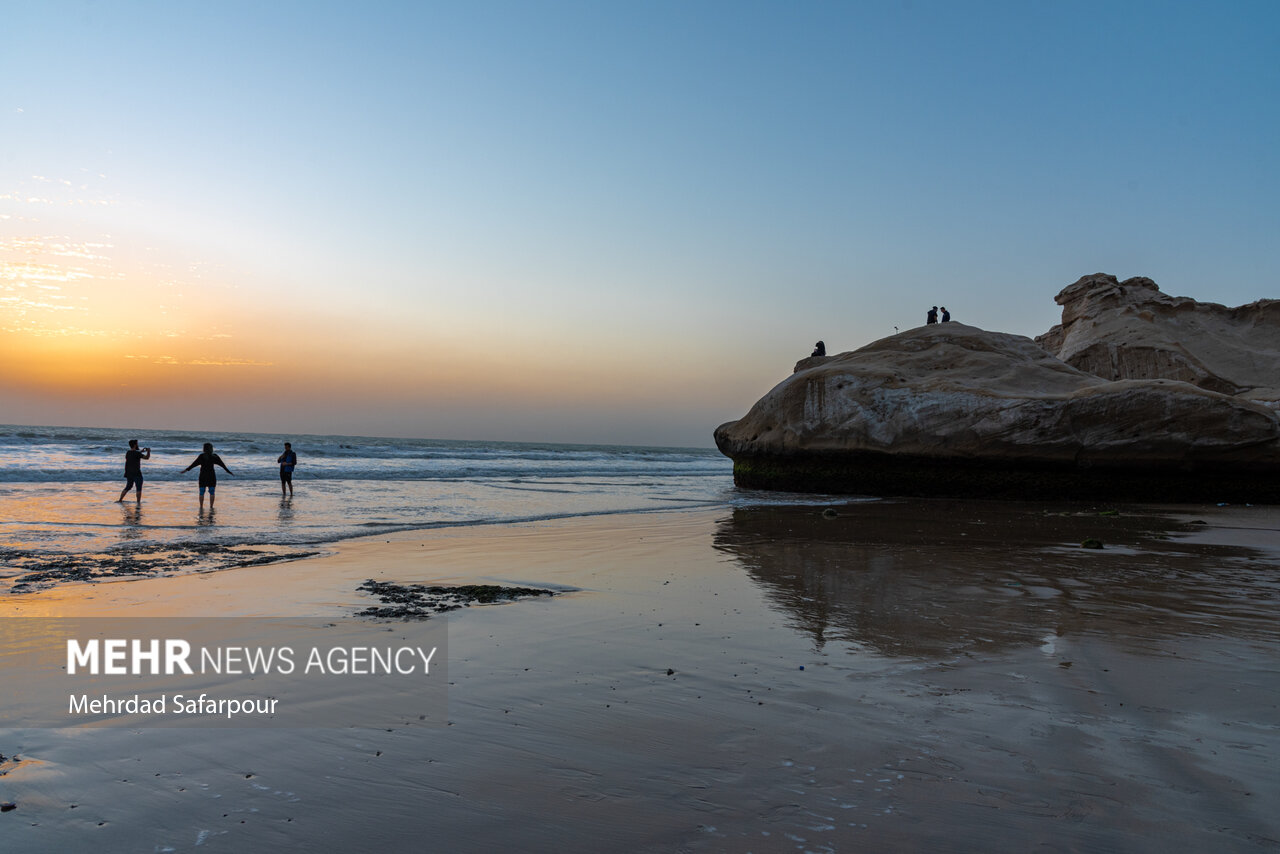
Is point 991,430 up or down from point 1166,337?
down

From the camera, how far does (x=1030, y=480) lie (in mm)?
18312

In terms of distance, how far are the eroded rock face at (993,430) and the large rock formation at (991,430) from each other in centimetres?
3

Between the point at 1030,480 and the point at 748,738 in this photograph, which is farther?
the point at 1030,480

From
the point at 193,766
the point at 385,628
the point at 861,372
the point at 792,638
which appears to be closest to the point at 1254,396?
the point at 861,372

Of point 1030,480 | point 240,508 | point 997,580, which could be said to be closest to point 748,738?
point 997,580

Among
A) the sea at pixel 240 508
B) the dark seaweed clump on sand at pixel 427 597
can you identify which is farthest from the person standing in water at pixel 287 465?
the dark seaweed clump on sand at pixel 427 597

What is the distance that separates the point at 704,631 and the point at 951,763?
8.46 ft

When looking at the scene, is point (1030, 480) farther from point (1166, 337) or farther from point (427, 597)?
point (1166, 337)

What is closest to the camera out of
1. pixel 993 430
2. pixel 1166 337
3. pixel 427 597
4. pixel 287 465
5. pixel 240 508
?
pixel 427 597

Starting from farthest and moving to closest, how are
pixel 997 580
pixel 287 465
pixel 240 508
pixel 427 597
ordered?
1. pixel 287 465
2. pixel 240 508
3. pixel 997 580
4. pixel 427 597

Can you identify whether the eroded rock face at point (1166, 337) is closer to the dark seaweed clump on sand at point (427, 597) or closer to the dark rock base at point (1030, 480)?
the dark rock base at point (1030, 480)

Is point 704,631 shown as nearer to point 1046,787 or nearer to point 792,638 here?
point 792,638

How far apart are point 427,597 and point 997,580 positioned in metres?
5.59

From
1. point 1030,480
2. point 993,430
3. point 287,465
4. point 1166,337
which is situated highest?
point 1166,337
